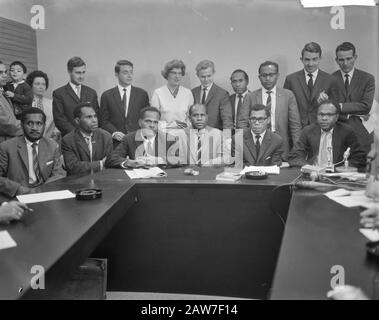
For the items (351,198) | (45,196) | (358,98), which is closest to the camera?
(351,198)

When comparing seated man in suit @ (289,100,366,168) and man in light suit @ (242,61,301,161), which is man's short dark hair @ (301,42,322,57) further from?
seated man in suit @ (289,100,366,168)

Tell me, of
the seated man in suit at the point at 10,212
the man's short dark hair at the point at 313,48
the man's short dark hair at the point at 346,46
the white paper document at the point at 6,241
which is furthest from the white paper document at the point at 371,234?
the man's short dark hair at the point at 346,46

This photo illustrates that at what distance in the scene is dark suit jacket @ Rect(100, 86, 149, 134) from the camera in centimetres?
418

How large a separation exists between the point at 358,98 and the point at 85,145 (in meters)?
2.58

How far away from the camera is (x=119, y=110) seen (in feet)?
13.8

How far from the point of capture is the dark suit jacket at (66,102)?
4.21 metres

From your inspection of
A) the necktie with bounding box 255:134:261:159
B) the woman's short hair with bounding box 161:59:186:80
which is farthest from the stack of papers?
the woman's short hair with bounding box 161:59:186:80

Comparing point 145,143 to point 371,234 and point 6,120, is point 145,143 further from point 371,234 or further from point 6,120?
point 371,234

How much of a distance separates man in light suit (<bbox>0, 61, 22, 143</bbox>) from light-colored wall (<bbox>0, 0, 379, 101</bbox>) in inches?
32.8

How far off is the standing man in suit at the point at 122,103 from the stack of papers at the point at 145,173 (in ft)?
4.58

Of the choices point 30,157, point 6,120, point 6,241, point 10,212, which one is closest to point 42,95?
point 6,120

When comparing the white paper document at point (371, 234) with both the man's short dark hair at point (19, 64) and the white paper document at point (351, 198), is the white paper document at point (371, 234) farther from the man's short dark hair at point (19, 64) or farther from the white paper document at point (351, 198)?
the man's short dark hair at point (19, 64)
